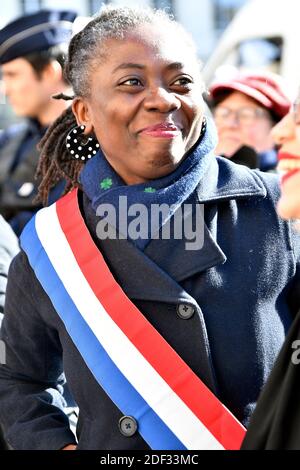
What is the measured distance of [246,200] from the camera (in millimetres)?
2938

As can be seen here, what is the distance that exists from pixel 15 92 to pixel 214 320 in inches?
124

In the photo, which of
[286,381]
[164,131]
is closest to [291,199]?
[286,381]

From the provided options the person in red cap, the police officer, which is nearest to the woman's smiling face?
the person in red cap

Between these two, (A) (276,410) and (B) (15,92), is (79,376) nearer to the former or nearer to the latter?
(A) (276,410)

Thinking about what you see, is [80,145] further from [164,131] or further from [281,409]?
[281,409]

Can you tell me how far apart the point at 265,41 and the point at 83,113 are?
275 inches

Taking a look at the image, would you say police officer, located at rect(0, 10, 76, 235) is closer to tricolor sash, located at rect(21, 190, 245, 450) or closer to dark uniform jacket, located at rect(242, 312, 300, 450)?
tricolor sash, located at rect(21, 190, 245, 450)

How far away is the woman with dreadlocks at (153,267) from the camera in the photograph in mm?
2777

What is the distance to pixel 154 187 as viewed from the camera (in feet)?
9.57

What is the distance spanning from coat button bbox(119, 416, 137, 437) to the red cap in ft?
8.10

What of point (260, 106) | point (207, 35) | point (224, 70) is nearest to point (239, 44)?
point (224, 70)

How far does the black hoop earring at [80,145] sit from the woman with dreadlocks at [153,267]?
8.9 inches

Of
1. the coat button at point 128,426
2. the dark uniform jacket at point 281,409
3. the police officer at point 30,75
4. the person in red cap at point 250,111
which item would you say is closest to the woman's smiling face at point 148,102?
the coat button at point 128,426

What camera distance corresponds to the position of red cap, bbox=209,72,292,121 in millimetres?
4945
